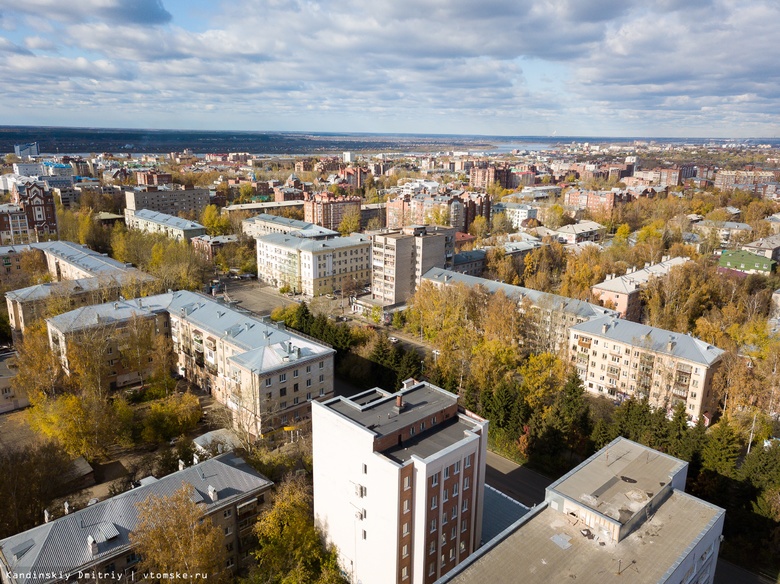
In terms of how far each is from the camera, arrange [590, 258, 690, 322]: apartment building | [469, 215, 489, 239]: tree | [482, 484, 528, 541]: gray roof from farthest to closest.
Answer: [469, 215, 489, 239]: tree < [590, 258, 690, 322]: apartment building < [482, 484, 528, 541]: gray roof

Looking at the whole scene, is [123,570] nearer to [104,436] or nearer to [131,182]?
[104,436]

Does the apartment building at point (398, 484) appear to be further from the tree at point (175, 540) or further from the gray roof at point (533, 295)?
the gray roof at point (533, 295)

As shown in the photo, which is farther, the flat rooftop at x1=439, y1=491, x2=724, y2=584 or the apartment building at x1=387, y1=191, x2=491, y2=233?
the apartment building at x1=387, y1=191, x2=491, y2=233

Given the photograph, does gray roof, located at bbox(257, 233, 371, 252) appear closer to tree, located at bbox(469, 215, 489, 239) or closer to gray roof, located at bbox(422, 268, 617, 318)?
gray roof, located at bbox(422, 268, 617, 318)

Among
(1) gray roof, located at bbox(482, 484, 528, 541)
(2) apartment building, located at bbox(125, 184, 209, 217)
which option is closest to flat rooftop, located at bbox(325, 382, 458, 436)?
(1) gray roof, located at bbox(482, 484, 528, 541)

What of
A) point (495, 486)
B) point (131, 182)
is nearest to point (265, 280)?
point (495, 486)

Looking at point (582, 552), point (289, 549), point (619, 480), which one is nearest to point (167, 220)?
point (289, 549)
